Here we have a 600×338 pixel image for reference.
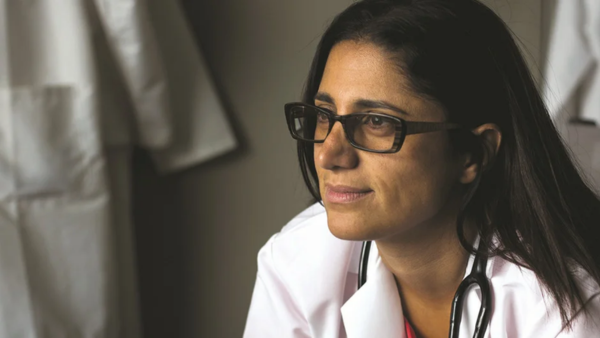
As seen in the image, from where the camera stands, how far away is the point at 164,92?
1417 mm

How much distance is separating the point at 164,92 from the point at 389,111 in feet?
1.98

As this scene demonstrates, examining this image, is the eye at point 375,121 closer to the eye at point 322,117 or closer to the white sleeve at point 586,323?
the eye at point 322,117

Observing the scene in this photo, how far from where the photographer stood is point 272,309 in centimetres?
128

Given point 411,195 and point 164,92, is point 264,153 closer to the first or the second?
point 164,92

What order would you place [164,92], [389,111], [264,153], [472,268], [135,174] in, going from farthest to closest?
[264,153] < [135,174] < [164,92] < [472,268] < [389,111]

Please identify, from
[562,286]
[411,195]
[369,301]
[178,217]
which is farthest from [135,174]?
[562,286]

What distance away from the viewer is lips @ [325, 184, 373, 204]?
3.26 ft

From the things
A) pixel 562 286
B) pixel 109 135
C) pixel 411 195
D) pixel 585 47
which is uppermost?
pixel 585 47

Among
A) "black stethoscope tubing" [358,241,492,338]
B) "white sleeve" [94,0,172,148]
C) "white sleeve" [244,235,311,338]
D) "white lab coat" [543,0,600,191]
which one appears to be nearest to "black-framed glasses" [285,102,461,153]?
"black stethoscope tubing" [358,241,492,338]

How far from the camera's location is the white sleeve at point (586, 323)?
979 millimetres

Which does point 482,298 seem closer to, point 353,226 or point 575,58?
point 353,226

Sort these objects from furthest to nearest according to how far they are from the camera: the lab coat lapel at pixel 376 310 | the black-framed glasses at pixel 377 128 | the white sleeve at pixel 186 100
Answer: the white sleeve at pixel 186 100 → the lab coat lapel at pixel 376 310 → the black-framed glasses at pixel 377 128

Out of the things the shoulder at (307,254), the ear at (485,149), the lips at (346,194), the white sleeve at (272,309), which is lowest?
the white sleeve at (272,309)

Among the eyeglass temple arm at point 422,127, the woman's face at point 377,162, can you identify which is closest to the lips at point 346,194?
the woman's face at point 377,162
